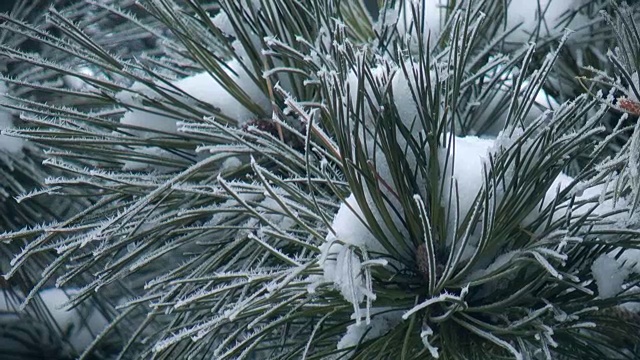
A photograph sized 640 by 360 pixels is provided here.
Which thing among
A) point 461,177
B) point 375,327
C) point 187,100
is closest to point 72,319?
point 187,100

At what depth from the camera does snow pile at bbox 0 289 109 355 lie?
1862 mm

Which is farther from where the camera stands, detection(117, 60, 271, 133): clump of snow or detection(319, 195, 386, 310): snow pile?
detection(117, 60, 271, 133): clump of snow

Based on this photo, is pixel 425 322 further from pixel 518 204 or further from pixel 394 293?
pixel 518 204

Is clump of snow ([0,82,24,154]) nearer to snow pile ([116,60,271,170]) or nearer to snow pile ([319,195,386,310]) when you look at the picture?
snow pile ([116,60,271,170])

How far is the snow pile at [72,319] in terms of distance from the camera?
6.11ft

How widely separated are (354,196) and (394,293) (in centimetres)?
12

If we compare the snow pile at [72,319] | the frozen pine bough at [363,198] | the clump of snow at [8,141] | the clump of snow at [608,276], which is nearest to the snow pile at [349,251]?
the frozen pine bough at [363,198]

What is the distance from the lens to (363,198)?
1.01m

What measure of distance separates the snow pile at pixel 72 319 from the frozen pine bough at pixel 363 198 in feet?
1.95

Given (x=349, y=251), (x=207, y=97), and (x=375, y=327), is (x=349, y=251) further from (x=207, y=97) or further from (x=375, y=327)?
(x=207, y=97)

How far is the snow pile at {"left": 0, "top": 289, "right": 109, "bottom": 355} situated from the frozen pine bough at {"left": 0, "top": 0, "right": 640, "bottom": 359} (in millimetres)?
595

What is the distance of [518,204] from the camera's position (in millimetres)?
1031

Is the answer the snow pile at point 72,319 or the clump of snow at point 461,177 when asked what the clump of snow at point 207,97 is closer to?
the clump of snow at point 461,177

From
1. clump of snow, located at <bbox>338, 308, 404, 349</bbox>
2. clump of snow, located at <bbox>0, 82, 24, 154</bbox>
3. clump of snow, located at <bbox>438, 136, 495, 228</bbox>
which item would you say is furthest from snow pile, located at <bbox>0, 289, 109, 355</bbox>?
clump of snow, located at <bbox>438, 136, 495, 228</bbox>
